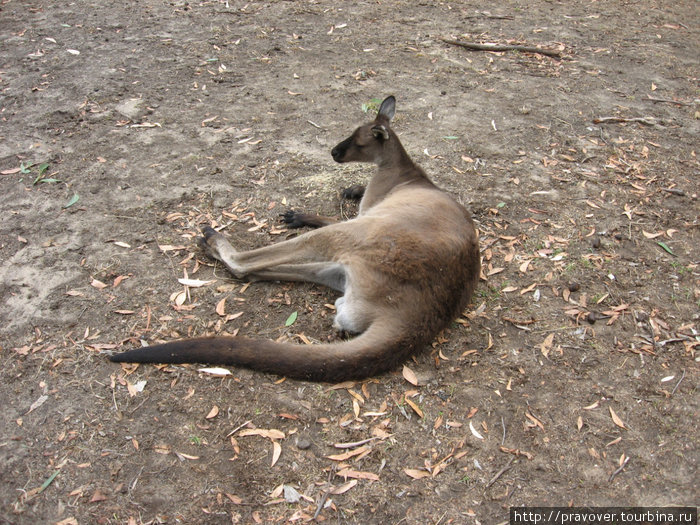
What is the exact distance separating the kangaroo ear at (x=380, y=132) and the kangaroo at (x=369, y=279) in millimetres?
737

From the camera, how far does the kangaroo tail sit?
328cm

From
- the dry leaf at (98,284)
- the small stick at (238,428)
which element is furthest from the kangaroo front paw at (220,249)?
the small stick at (238,428)

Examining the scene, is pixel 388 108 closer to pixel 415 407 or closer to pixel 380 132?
pixel 380 132

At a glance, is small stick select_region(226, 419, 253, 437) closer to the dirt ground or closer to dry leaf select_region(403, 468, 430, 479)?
the dirt ground

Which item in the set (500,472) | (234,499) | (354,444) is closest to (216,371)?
(234,499)

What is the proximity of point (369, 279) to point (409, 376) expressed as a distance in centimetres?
69

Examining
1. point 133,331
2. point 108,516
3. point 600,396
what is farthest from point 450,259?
point 108,516

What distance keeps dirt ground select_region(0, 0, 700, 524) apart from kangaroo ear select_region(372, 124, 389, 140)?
2.06 ft

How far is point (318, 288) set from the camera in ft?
13.9

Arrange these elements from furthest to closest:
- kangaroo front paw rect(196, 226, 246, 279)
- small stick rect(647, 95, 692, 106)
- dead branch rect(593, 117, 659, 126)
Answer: small stick rect(647, 95, 692, 106)
dead branch rect(593, 117, 659, 126)
kangaroo front paw rect(196, 226, 246, 279)

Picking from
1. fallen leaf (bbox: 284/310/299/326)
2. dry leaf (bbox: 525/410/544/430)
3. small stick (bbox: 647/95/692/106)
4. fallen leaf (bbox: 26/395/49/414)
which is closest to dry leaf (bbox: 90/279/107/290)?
fallen leaf (bbox: 26/395/49/414)

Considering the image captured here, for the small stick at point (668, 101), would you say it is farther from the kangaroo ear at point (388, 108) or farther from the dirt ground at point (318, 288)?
the kangaroo ear at point (388, 108)

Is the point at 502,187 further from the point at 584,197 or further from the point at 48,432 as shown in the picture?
the point at 48,432

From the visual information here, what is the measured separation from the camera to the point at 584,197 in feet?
17.7
